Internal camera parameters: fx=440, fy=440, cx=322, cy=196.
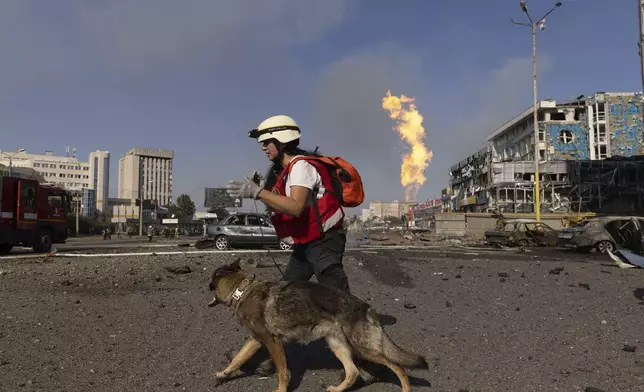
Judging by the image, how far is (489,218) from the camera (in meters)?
39.6

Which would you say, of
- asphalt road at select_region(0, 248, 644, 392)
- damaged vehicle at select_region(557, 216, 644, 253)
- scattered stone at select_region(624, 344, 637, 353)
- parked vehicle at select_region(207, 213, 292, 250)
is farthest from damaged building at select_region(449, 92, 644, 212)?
scattered stone at select_region(624, 344, 637, 353)

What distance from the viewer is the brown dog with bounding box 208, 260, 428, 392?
3193mm

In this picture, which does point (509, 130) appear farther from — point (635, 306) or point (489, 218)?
point (635, 306)

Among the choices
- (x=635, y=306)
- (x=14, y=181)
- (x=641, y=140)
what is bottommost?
(x=635, y=306)

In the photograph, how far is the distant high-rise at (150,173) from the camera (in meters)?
152

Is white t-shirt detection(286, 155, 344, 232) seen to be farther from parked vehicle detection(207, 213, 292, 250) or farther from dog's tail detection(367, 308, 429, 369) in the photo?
parked vehicle detection(207, 213, 292, 250)

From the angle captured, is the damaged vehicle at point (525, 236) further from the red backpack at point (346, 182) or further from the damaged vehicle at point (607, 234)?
the red backpack at point (346, 182)

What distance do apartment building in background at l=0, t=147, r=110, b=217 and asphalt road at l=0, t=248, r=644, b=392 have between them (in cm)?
14510

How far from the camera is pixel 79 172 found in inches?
6373

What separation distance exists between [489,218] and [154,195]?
138586 millimetres

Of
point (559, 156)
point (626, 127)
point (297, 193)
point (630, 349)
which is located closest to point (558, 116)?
point (559, 156)

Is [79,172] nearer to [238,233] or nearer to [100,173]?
[100,173]

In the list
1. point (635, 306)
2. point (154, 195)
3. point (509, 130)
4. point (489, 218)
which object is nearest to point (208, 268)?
point (635, 306)

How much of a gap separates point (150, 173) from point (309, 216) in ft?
544
